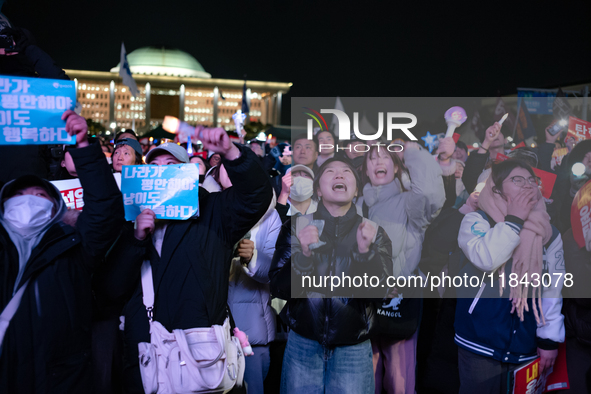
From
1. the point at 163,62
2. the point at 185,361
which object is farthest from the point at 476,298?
the point at 163,62

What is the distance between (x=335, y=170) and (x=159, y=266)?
1102mm

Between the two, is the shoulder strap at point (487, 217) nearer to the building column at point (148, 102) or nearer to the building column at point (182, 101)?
the building column at point (148, 102)

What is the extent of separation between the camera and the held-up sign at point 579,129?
3447 millimetres

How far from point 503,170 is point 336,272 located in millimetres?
1127

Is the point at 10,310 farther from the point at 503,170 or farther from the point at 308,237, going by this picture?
the point at 503,170

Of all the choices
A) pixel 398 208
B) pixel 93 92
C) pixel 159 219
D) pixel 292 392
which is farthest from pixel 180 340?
pixel 93 92

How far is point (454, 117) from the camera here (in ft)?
11.0

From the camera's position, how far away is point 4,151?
340 centimetres

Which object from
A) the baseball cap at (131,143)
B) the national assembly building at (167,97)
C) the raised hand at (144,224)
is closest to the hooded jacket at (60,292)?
the raised hand at (144,224)

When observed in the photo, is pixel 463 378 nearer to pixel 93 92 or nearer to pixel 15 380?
pixel 15 380

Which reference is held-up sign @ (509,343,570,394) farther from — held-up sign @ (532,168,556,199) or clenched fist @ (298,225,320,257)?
clenched fist @ (298,225,320,257)

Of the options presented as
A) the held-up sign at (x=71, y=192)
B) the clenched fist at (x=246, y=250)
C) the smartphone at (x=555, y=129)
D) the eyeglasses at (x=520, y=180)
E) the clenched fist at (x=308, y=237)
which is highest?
the smartphone at (x=555, y=129)

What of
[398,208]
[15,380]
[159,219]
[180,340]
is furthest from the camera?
[398,208]

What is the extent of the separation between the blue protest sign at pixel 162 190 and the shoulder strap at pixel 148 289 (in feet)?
0.92
